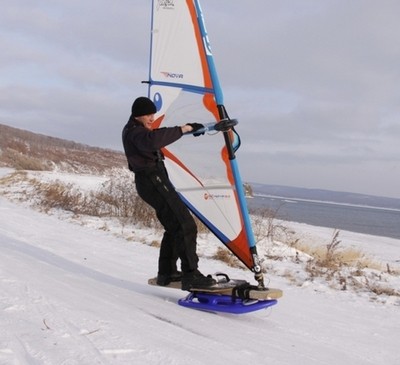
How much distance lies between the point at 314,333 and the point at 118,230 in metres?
6.24

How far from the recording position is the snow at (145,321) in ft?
8.45

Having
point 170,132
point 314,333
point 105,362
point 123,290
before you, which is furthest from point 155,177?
point 105,362

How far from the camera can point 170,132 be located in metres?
4.17

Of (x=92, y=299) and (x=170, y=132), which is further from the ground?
(x=170, y=132)

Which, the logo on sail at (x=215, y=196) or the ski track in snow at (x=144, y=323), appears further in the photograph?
the logo on sail at (x=215, y=196)

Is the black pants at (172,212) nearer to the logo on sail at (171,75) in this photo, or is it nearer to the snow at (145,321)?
the snow at (145,321)

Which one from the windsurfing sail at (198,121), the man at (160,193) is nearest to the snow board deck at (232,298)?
the man at (160,193)

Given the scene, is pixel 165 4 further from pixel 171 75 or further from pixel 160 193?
pixel 160 193

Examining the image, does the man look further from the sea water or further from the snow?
the sea water

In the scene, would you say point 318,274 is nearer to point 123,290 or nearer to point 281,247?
point 281,247

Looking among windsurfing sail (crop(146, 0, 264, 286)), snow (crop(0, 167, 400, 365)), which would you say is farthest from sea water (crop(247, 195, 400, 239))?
windsurfing sail (crop(146, 0, 264, 286))

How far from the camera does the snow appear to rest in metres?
2.58

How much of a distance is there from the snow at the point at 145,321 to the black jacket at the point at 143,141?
1.25 m

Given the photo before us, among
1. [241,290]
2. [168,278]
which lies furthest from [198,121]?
[241,290]
